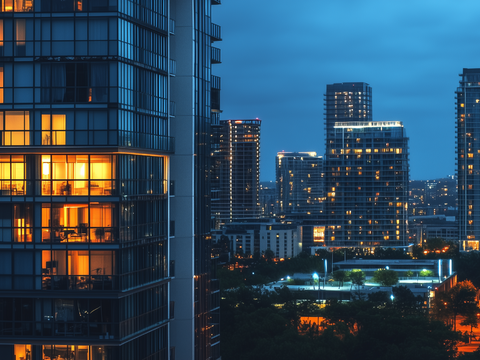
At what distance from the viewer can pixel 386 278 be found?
135125 mm

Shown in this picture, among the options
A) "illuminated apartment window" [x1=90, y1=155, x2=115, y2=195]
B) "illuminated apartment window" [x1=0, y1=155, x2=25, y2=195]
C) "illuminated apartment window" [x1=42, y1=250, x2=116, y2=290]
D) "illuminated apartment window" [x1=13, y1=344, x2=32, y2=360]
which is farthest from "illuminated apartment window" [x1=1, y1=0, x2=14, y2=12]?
"illuminated apartment window" [x1=13, y1=344, x2=32, y2=360]

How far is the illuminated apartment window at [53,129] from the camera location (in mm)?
42969

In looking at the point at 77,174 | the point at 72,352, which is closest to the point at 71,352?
the point at 72,352

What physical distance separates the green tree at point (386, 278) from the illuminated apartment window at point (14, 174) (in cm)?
9818

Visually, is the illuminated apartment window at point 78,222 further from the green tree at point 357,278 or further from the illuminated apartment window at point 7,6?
the green tree at point 357,278

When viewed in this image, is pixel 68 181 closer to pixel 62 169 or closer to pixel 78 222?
pixel 62 169

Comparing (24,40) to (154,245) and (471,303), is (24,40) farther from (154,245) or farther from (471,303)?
(471,303)

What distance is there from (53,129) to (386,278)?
10044 cm

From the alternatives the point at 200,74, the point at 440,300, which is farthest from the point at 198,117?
the point at 440,300

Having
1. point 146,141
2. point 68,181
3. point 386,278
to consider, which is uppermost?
point 146,141

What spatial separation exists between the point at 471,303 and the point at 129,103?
8456 cm

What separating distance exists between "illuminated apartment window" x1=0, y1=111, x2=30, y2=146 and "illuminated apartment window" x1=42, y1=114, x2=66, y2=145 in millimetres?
922

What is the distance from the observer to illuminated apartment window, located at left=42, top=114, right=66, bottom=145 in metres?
43.0

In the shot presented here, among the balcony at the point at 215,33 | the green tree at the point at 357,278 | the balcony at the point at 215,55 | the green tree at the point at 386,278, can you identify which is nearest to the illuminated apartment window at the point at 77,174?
the balcony at the point at 215,33
